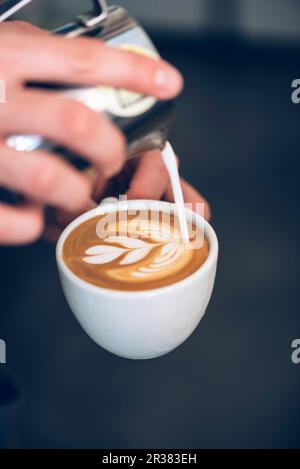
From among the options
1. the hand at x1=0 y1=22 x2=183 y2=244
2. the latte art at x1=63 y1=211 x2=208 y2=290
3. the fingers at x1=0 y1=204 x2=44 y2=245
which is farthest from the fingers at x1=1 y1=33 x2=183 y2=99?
the latte art at x1=63 y1=211 x2=208 y2=290

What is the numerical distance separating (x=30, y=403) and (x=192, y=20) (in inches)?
82.5

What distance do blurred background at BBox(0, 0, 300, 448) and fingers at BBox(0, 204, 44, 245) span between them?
29 centimetres

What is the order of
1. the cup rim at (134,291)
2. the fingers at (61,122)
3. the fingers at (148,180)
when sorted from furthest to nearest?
the fingers at (148,180), the cup rim at (134,291), the fingers at (61,122)

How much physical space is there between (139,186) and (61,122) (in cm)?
35

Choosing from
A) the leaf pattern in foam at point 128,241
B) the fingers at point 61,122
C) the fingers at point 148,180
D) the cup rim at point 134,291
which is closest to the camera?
the fingers at point 61,122

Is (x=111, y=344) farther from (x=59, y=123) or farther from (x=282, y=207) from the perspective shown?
(x=282, y=207)

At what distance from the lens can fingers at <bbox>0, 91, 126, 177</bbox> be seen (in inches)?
17.9

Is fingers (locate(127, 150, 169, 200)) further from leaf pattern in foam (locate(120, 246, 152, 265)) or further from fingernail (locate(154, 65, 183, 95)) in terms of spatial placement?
fingernail (locate(154, 65, 183, 95))

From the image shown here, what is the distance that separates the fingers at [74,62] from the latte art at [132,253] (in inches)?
9.1

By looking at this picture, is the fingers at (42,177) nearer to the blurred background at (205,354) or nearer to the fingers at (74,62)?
the fingers at (74,62)

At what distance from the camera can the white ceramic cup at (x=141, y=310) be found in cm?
58

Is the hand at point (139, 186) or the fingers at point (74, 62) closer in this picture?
the fingers at point (74, 62)

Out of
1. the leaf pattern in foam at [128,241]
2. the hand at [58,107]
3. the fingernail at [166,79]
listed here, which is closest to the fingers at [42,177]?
the hand at [58,107]

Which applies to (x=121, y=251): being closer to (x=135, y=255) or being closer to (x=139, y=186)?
(x=135, y=255)
